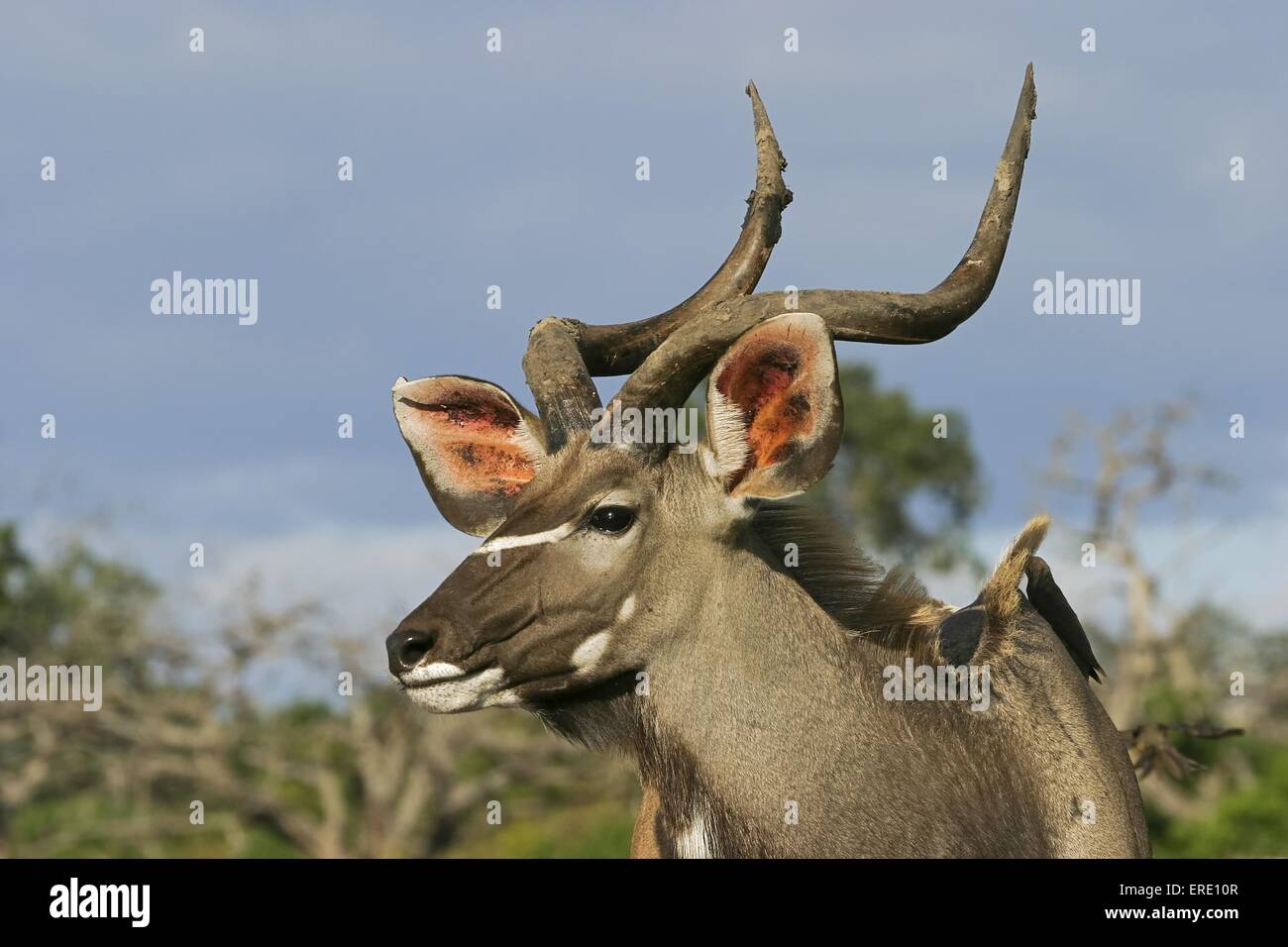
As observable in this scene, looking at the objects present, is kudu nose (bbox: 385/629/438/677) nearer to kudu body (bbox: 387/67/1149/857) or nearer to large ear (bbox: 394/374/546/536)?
kudu body (bbox: 387/67/1149/857)

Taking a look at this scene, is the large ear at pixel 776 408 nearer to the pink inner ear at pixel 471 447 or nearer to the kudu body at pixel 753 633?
the kudu body at pixel 753 633

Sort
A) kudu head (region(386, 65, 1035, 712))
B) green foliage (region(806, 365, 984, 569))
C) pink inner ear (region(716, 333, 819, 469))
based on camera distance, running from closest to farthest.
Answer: kudu head (region(386, 65, 1035, 712)) → pink inner ear (region(716, 333, 819, 469)) → green foliage (region(806, 365, 984, 569))

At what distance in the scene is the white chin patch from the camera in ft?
18.5

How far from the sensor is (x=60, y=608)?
36.8 metres

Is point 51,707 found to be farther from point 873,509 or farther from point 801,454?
point 801,454

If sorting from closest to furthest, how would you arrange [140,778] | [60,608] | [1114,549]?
[140,778]
[60,608]
[1114,549]

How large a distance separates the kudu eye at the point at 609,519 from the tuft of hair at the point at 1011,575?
1663 millimetres

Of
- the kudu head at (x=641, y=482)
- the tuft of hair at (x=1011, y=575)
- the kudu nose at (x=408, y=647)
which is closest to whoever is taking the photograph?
the kudu nose at (x=408, y=647)

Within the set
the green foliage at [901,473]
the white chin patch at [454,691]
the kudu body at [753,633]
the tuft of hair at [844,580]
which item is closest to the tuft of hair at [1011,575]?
the kudu body at [753,633]

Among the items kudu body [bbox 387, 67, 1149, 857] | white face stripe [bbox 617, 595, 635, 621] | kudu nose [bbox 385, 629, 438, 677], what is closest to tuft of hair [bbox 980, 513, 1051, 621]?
kudu body [bbox 387, 67, 1149, 857]

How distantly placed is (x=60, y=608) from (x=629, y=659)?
109 ft

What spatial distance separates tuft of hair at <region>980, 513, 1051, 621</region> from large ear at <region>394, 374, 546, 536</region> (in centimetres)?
186

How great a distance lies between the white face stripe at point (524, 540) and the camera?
5879 mm
